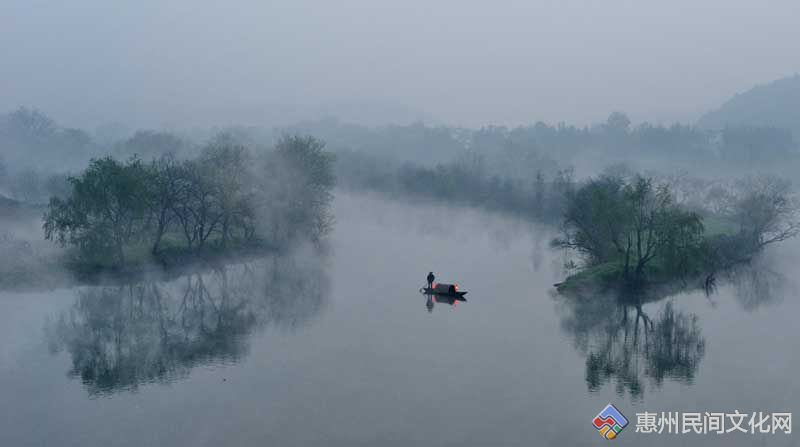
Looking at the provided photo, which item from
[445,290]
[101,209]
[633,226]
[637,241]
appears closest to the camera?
[445,290]

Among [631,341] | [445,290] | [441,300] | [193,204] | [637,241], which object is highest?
[193,204]

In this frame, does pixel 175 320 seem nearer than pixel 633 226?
Yes

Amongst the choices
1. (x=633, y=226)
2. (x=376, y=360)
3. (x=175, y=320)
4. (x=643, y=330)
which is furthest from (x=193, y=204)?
(x=643, y=330)

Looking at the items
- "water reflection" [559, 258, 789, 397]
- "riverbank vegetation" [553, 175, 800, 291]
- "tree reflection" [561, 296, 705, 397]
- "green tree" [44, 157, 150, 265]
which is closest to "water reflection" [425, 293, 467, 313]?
"water reflection" [559, 258, 789, 397]

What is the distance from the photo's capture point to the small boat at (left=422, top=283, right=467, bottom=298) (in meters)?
51.4

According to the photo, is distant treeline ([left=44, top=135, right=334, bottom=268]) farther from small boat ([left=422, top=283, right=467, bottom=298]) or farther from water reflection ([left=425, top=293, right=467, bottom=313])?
water reflection ([left=425, top=293, right=467, bottom=313])

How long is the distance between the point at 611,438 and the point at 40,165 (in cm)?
17168

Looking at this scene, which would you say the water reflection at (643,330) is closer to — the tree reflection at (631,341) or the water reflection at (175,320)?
the tree reflection at (631,341)

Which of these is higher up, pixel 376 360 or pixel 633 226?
pixel 633 226

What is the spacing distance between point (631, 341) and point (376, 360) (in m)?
14.8

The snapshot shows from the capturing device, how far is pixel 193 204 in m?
69.5

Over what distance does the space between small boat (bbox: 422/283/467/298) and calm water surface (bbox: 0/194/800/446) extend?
1334mm

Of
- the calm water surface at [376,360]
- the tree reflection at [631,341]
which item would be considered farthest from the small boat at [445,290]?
the tree reflection at [631,341]

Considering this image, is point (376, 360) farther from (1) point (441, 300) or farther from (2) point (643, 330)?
(2) point (643, 330)
